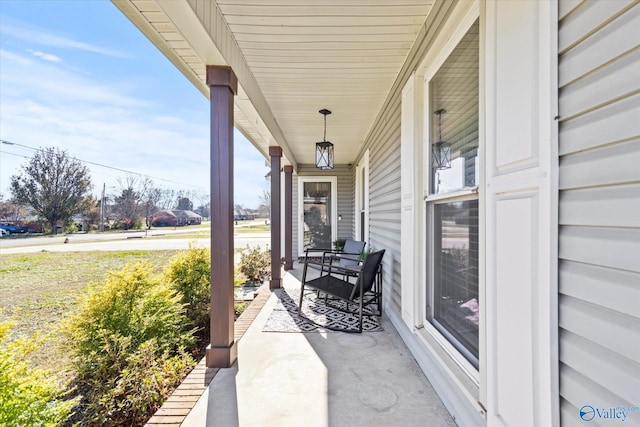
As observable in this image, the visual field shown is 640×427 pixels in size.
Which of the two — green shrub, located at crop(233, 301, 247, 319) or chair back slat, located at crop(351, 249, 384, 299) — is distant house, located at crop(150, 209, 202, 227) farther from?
chair back slat, located at crop(351, 249, 384, 299)

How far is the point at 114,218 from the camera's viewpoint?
19281 millimetres

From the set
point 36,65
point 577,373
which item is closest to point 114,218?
Answer: point 36,65

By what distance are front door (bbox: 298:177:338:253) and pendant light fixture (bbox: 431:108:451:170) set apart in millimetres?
5308

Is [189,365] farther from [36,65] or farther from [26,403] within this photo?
[36,65]

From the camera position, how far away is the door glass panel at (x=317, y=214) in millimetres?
7430

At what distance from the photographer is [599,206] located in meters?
0.79

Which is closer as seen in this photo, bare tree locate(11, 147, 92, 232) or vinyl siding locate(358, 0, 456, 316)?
vinyl siding locate(358, 0, 456, 316)

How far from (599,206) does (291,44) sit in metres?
2.35

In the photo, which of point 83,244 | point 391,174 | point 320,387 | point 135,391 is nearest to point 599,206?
point 320,387

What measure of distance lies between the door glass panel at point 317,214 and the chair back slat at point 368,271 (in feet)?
13.7

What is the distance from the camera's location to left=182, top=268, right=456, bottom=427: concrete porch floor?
5.48 ft

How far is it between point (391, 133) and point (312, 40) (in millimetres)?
1407

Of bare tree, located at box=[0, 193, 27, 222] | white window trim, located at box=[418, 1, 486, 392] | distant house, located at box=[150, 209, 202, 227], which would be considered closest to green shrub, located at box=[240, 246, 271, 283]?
white window trim, located at box=[418, 1, 486, 392]

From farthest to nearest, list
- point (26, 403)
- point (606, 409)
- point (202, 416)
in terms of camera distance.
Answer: point (202, 416) → point (26, 403) → point (606, 409)
